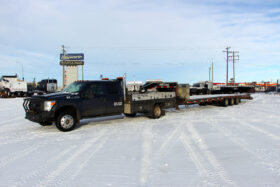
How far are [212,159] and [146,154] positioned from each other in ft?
4.95

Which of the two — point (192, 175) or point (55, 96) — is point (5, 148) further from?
point (192, 175)

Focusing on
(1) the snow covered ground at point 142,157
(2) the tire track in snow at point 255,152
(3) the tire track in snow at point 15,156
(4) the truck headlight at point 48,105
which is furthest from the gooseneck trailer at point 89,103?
(2) the tire track in snow at point 255,152

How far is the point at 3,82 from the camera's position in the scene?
30922 mm

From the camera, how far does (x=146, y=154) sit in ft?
16.0

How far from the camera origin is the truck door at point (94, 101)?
7.61m

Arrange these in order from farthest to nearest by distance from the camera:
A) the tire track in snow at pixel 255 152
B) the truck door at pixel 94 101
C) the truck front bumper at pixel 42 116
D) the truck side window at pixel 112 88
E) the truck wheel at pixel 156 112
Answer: the truck wheel at pixel 156 112
the truck side window at pixel 112 88
the truck door at pixel 94 101
the truck front bumper at pixel 42 116
the tire track in snow at pixel 255 152

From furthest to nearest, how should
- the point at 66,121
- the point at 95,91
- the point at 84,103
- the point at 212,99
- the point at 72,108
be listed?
the point at 212,99 → the point at 95,91 → the point at 84,103 → the point at 72,108 → the point at 66,121

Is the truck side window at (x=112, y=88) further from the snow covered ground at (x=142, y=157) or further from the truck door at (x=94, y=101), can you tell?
the snow covered ground at (x=142, y=157)

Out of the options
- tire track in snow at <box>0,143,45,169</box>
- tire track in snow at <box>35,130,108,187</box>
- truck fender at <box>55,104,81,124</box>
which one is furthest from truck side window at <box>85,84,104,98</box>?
tire track in snow at <box>0,143,45,169</box>

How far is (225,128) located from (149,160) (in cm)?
431

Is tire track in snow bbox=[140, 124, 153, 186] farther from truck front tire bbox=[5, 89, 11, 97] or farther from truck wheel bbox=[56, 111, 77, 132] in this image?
truck front tire bbox=[5, 89, 11, 97]

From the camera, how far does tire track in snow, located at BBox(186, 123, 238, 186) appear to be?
356cm

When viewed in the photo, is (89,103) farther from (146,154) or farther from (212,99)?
(212,99)

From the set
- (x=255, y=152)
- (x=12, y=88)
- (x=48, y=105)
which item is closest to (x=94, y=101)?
(x=48, y=105)
